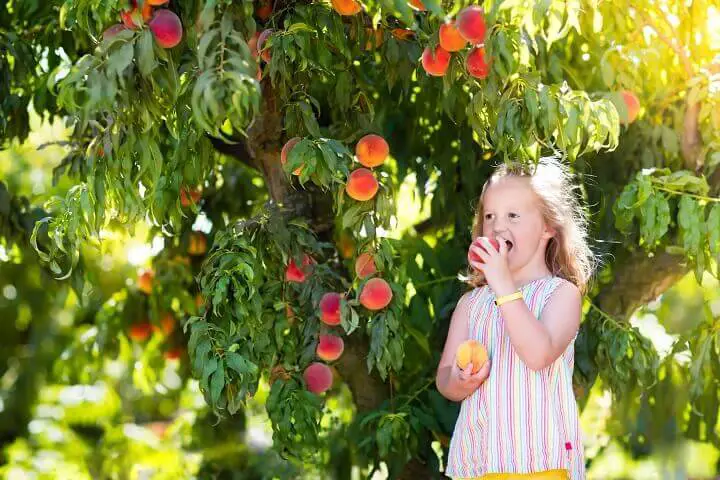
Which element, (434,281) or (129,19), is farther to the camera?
(434,281)

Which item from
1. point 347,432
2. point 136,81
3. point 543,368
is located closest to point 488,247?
point 543,368

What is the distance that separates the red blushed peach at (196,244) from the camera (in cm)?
363

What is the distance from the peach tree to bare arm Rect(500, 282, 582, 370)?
1.08ft

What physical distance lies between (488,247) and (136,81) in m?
0.78

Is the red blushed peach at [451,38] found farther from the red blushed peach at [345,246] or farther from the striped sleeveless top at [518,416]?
the red blushed peach at [345,246]

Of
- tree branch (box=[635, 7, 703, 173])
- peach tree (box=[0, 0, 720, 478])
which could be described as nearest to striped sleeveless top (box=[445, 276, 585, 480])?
peach tree (box=[0, 0, 720, 478])

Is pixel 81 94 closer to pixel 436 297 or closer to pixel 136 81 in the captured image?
pixel 136 81

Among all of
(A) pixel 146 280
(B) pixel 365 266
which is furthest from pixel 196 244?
(B) pixel 365 266

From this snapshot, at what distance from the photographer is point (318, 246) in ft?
8.66

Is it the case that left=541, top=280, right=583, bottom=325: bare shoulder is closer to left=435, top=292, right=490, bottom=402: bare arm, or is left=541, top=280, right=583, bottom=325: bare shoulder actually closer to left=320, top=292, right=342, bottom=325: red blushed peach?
left=435, top=292, right=490, bottom=402: bare arm

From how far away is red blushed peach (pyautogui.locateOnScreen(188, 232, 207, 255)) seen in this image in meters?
3.63

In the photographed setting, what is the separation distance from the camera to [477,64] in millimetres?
2146

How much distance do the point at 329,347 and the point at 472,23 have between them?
1.01m

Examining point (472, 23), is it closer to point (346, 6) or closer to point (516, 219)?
point (346, 6)
